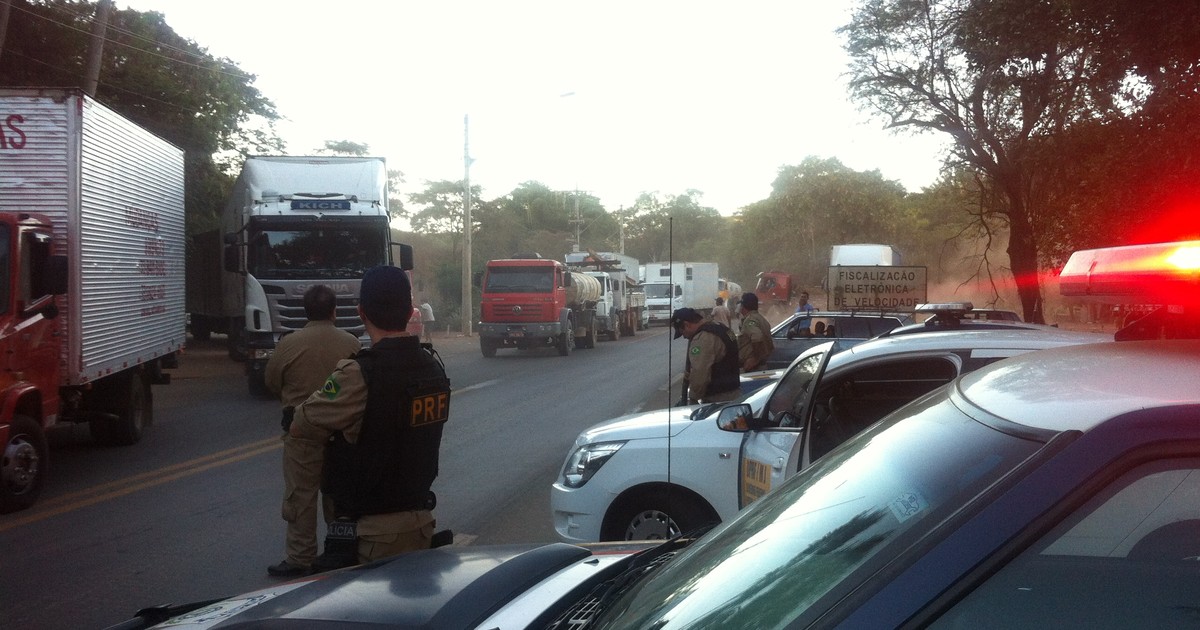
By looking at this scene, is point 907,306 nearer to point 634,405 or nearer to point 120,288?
point 634,405

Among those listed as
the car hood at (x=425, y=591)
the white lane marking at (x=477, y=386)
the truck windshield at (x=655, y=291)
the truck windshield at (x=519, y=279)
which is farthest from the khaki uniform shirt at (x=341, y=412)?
the truck windshield at (x=655, y=291)

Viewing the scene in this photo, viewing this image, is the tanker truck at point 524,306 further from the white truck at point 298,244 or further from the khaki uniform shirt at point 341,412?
the khaki uniform shirt at point 341,412

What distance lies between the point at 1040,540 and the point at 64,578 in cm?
A: 666

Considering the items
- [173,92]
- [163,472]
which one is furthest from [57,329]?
[173,92]

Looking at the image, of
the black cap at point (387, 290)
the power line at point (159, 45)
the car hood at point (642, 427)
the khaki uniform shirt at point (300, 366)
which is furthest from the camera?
the power line at point (159, 45)

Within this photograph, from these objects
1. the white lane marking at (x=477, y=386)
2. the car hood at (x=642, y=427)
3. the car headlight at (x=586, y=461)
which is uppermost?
the car hood at (x=642, y=427)

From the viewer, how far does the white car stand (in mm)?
4895

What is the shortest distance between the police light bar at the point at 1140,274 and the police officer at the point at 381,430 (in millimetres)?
2340

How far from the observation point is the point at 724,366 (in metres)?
9.36

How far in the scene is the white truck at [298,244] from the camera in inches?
685

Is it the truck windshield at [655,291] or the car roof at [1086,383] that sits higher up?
the car roof at [1086,383]

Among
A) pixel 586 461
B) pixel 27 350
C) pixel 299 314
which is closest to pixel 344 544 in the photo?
pixel 586 461

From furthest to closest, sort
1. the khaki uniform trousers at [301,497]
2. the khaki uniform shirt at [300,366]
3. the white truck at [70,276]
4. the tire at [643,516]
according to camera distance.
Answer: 1. the white truck at [70,276]
2. the khaki uniform shirt at [300,366]
3. the tire at [643,516]
4. the khaki uniform trousers at [301,497]

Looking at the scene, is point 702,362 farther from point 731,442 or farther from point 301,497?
point 301,497
